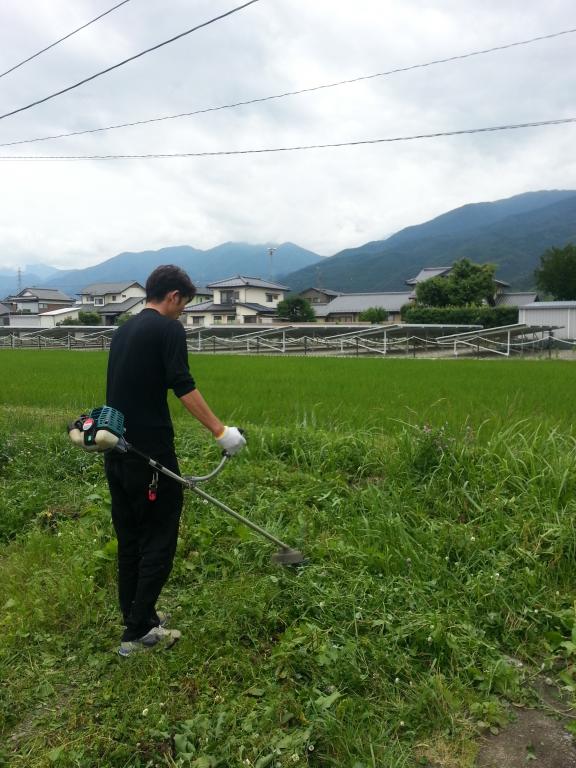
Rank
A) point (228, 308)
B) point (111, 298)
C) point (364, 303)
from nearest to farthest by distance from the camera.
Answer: point (364, 303)
point (228, 308)
point (111, 298)

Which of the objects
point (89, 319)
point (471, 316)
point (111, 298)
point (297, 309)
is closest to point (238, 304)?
point (297, 309)

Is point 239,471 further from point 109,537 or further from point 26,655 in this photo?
point 26,655

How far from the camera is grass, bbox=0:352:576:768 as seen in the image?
2037 millimetres

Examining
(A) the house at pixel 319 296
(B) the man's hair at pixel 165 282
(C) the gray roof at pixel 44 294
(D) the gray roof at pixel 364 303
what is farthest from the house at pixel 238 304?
(B) the man's hair at pixel 165 282

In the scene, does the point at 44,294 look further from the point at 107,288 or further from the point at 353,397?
the point at 353,397

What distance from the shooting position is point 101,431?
211cm

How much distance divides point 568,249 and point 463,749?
48640 mm

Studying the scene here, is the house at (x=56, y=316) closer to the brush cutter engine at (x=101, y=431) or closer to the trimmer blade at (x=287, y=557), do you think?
the trimmer blade at (x=287, y=557)

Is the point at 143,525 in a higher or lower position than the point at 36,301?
lower

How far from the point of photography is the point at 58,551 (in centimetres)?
357

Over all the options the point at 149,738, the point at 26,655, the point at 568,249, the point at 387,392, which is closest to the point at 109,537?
the point at 26,655

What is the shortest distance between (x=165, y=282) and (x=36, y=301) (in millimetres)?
68082

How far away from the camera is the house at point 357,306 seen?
161 feet

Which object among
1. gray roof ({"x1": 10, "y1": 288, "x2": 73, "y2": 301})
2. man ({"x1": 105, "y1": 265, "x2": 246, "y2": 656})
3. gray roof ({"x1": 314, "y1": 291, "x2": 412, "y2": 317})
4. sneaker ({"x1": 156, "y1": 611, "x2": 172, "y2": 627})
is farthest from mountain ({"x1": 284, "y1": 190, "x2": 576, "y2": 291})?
man ({"x1": 105, "y1": 265, "x2": 246, "y2": 656})
